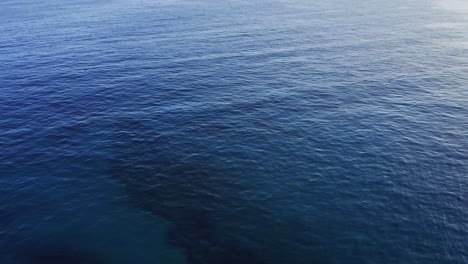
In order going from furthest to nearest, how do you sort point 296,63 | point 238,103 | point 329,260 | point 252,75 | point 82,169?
point 296,63 → point 252,75 → point 238,103 → point 82,169 → point 329,260

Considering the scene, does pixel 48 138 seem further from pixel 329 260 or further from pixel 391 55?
pixel 391 55

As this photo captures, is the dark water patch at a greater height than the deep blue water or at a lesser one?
lesser

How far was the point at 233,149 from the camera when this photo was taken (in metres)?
66.9

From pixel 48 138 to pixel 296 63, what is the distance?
65.0 meters

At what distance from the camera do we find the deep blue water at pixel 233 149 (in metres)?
47.3

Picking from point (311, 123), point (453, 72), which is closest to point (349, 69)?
point (453, 72)

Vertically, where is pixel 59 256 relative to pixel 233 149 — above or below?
below

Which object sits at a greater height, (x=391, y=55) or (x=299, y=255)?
(x=391, y=55)

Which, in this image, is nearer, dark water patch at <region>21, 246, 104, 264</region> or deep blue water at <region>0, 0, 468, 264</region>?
dark water patch at <region>21, 246, 104, 264</region>

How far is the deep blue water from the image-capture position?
47344 mm

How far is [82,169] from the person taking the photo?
203 feet

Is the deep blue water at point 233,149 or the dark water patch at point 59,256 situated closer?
the dark water patch at point 59,256

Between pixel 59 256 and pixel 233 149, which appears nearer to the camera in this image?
pixel 59 256

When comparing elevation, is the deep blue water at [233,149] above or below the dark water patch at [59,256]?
above
